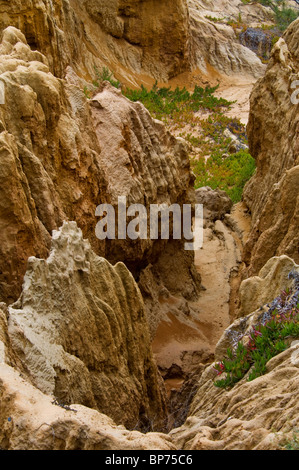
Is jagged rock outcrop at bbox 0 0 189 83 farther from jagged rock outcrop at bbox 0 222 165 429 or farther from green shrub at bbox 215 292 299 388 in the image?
green shrub at bbox 215 292 299 388

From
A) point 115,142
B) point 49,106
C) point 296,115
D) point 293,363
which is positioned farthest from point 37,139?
point 296,115

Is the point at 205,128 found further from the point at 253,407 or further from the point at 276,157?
the point at 253,407

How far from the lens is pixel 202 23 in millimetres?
34625

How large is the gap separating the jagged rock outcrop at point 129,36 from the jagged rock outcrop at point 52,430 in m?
22.7

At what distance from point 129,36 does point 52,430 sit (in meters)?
29.5

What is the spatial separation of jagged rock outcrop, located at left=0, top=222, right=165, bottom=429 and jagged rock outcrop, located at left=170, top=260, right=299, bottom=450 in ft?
3.37

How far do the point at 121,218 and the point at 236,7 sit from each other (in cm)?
3829

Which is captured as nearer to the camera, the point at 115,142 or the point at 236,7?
the point at 115,142

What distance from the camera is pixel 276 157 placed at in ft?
38.9

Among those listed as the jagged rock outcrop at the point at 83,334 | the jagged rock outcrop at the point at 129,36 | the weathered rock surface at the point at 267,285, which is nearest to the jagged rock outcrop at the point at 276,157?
the weathered rock surface at the point at 267,285

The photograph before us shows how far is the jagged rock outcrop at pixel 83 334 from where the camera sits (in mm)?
4582

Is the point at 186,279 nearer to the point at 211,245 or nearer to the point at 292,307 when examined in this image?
the point at 211,245

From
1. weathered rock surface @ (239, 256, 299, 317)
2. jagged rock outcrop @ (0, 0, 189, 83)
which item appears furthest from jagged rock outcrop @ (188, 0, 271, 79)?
weathered rock surface @ (239, 256, 299, 317)

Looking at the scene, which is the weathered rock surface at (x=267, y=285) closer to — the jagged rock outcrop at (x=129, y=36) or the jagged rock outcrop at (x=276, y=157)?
the jagged rock outcrop at (x=276, y=157)
